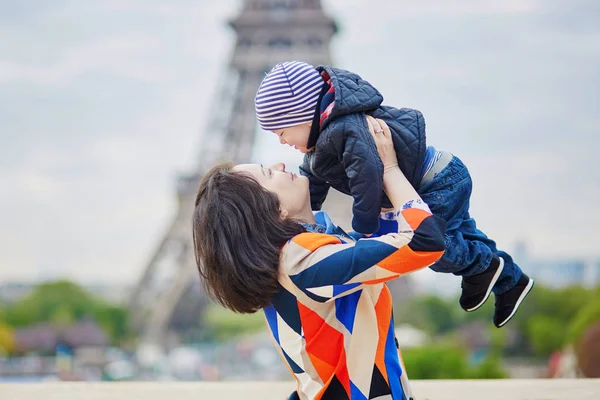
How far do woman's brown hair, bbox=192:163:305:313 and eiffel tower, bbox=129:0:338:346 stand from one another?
35.0 feet

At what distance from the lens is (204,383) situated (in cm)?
270

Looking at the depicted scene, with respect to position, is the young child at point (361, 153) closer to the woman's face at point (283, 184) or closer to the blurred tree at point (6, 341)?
the woman's face at point (283, 184)

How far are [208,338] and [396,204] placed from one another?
19300 mm

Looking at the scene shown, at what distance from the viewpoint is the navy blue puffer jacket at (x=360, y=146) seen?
1.42m

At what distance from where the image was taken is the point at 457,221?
5.32 feet

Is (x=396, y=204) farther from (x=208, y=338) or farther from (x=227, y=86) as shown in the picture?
(x=208, y=338)

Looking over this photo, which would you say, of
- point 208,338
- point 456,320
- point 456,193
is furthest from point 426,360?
point 208,338

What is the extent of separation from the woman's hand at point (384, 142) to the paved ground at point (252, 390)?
1.10 m

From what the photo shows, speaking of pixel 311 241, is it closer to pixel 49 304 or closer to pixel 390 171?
pixel 390 171

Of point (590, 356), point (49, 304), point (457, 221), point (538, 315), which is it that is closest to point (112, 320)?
point (49, 304)

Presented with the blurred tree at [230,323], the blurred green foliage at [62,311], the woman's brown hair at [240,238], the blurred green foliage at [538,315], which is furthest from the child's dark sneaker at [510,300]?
the blurred tree at [230,323]

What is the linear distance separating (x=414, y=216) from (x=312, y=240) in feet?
0.63

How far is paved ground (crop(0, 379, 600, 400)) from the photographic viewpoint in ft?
7.83

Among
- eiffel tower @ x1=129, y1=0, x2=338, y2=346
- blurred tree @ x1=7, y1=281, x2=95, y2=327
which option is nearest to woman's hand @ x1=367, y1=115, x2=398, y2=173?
eiffel tower @ x1=129, y1=0, x2=338, y2=346
